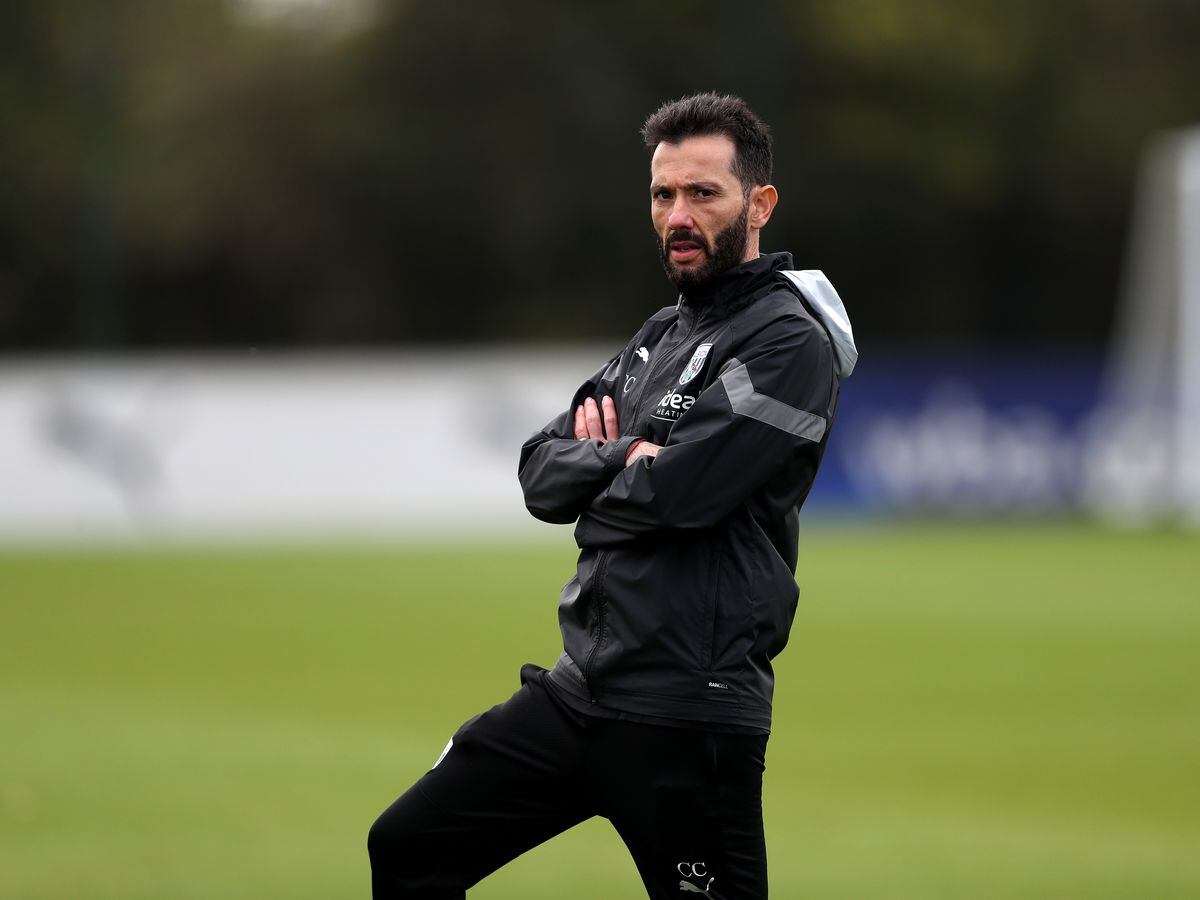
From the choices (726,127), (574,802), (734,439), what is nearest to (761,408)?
(734,439)

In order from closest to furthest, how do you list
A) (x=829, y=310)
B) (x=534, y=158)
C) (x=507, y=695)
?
1. (x=829, y=310)
2. (x=507, y=695)
3. (x=534, y=158)

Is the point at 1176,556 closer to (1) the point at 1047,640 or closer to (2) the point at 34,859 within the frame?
(1) the point at 1047,640

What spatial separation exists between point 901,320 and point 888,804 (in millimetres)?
32209

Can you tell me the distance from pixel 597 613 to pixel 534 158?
36207mm

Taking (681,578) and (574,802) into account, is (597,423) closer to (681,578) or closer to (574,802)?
(681,578)

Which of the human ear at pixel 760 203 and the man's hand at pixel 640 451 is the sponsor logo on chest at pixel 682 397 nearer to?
the man's hand at pixel 640 451

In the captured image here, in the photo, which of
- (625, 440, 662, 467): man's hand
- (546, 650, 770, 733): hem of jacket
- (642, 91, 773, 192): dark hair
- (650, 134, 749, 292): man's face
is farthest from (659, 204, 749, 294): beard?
(546, 650, 770, 733): hem of jacket

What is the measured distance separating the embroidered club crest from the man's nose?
1.01ft

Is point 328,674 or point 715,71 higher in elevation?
point 715,71

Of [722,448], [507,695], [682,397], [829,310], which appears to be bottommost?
[722,448]

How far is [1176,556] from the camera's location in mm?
21047

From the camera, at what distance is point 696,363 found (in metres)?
4.67

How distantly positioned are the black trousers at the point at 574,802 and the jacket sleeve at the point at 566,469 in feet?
1.46

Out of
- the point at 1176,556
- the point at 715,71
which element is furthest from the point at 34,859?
the point at 715,71
